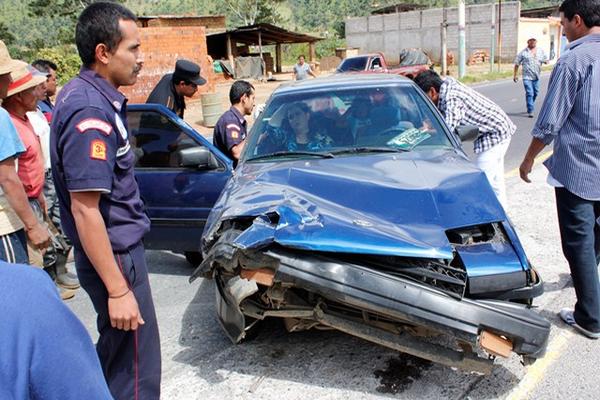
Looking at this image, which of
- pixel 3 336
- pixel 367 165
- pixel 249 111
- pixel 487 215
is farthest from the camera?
pixel 249 111

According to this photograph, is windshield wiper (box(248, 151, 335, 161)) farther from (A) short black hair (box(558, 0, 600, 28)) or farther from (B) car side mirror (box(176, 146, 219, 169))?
(A) short black hair (box(558, 0, 600, 28))

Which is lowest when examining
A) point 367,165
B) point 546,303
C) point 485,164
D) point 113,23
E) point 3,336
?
point 546,303

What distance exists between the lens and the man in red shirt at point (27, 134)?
11.6ft

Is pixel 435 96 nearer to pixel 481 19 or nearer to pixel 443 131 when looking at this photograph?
pixel 443 131

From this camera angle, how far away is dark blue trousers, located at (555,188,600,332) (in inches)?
131

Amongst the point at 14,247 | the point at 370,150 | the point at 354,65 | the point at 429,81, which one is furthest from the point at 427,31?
the point at 14,247

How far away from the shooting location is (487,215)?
290 cm

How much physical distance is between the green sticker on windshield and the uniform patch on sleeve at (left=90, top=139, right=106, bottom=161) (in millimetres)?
2351

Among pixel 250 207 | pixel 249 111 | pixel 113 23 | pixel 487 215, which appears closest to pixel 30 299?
pixel 113 23

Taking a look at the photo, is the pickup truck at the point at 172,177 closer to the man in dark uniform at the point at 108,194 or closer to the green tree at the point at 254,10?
the man in dark uniform at the point at 108,194

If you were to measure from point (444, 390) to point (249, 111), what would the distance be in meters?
3.27

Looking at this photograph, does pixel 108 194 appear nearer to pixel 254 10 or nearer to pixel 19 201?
pixel 19 201

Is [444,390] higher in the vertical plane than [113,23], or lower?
lower

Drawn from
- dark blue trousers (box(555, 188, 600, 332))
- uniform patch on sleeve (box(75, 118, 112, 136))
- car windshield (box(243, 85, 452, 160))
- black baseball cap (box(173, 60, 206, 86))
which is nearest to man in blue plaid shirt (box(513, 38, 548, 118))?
car windshield (box(243, 85, 452, 160))
